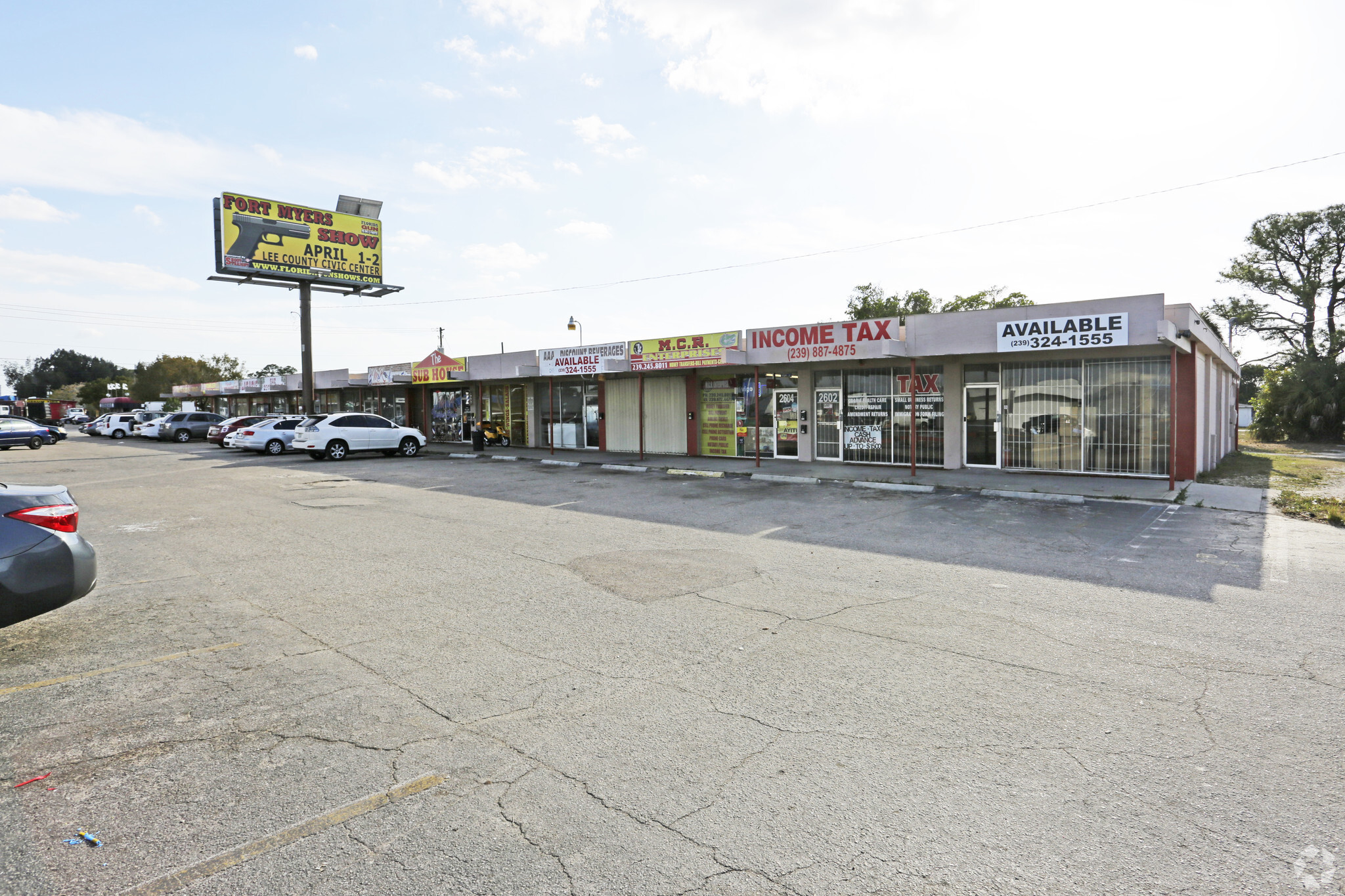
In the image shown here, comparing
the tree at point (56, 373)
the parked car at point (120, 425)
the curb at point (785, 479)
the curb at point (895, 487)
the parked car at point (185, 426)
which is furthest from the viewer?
the tree at point (56, 373)

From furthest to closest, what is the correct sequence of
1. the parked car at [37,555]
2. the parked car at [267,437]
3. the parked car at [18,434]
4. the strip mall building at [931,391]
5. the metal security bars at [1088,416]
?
the parked car at [18,434], the parked car at [267,437], the metal security bars at [1088,416], the strip mall building at [931,391], the parked car at [37,555]

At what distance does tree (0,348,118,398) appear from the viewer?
128000 millimetres

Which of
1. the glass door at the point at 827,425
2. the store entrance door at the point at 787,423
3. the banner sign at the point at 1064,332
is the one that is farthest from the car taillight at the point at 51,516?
the store entrance door at the point at 787,423

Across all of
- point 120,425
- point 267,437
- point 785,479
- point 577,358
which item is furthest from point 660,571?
point 120,425

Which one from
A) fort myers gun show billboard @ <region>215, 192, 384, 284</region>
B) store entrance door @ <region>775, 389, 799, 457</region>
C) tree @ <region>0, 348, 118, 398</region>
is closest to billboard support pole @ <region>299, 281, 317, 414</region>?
fort myers gun show billboard @ <region>215, 192, 384, 284</region>

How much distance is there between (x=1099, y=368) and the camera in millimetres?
17047

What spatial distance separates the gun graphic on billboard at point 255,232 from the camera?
32719mm

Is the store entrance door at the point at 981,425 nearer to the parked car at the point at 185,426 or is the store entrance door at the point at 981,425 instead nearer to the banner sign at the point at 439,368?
the banner sign at the point at 439,368

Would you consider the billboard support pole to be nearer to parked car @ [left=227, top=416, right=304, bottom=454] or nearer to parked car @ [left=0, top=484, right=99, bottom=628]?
parked car @ [left=227, top=416, right=304, bottom=454]

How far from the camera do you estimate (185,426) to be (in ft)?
133

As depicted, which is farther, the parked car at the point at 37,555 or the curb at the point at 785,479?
the curb at the point at 785,479

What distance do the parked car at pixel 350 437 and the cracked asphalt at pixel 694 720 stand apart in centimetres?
1759

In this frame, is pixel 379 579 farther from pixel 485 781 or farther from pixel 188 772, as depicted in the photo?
pixel 485 781

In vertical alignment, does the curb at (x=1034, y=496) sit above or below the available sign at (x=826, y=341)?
below
